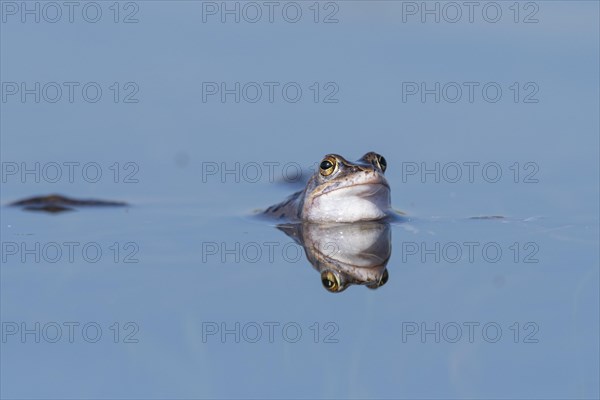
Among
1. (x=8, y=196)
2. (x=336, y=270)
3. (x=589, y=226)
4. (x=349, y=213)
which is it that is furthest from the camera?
(x=8, y=196)

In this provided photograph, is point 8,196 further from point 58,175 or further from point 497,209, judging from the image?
point 497,209

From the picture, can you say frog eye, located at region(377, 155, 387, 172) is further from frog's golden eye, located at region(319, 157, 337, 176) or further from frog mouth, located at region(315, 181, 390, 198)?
frog's golden eye, located at region(319, 157, 337, 176)

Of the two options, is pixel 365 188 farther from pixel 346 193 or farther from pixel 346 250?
pixel 346 250

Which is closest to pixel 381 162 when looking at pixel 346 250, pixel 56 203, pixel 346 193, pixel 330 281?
pixel 346 193

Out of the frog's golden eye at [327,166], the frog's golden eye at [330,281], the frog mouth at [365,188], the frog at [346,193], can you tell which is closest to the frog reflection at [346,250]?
the frog's golden eye at [330,281]

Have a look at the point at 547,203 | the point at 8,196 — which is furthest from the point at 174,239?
the point at 547,203

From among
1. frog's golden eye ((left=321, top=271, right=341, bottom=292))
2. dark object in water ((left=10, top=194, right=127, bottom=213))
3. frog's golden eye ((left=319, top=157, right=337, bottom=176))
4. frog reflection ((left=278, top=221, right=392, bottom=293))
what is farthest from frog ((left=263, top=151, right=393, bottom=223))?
frog's golden eye ((left=321, top=271, right=341, bottom=292))

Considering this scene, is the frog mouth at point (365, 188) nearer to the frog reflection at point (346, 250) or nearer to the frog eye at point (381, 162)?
the frog eye at point (381, 162)
